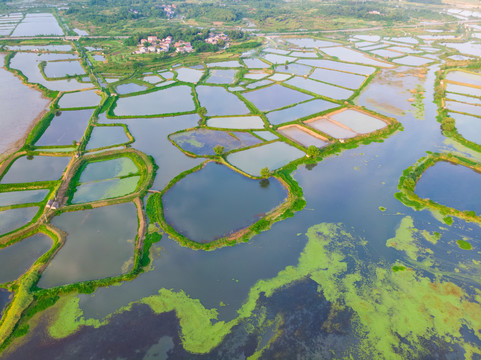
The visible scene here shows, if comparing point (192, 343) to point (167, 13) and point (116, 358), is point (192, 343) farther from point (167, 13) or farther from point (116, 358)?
point (167, 13)

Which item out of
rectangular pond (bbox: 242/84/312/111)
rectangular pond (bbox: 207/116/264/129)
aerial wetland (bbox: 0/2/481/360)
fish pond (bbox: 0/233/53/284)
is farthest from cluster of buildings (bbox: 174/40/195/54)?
fish pond (bbox: 0/233/53/284)

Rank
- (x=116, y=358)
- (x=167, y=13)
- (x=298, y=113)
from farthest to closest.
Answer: (x=167, y=13)
(x=298, y=113)
(x=116, y=358)

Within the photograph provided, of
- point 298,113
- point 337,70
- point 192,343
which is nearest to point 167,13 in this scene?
point 337,70

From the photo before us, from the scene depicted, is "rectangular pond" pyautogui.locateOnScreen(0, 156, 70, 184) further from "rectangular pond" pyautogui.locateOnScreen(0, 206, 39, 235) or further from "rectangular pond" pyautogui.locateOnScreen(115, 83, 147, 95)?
"rectangular pond" pyautogui.locateOnScreen(115, 83, 147, 95)

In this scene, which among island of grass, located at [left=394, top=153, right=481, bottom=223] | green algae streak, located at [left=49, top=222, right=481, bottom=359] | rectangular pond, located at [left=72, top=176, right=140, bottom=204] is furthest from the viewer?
rectangular pond, located at [left=72, top=176, right=140, bottom=204]

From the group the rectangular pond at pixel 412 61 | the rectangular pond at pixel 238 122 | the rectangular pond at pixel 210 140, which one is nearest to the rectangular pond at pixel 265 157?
the rectangular pond at pixel 210 140

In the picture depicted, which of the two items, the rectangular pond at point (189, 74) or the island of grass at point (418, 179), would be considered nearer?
the island of grass at point (418, 179)

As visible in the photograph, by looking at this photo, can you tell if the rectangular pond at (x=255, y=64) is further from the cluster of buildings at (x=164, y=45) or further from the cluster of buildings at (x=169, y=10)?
the cluster of buildings at (x=169, y=10)
